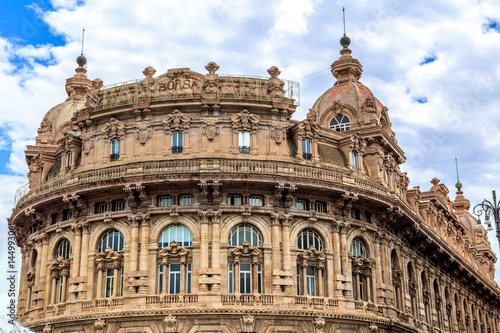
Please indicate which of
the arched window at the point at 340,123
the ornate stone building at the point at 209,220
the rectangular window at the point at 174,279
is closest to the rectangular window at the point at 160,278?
the ornate stone building at the point at 209,220

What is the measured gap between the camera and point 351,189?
168 ft

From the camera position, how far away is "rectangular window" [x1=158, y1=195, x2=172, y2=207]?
4917cm

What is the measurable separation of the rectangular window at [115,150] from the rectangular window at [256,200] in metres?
9.87

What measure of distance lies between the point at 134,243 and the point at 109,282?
3.25 m

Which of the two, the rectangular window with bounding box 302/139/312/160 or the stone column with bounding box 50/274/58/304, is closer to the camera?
the stone column with bounding box 50/274/58/304

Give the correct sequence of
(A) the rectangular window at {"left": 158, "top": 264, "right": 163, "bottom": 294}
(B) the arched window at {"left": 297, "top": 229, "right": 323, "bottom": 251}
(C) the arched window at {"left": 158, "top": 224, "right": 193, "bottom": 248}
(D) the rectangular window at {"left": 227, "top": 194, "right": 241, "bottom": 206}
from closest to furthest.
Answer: (A) the rectangular window at {"left": 158, "top": 264, "right": 163, "bottom": 294}, (C) the arched window at {"left": 158, "top": 224, "right": 193, "bottom": 248}, (D) the rectangular window at {"left": 227, "top": 194, "right": 241, "bottom": 206}, (B) the arched window at {"left": 297, "top": 229, "right": 323, "bottom": 251}

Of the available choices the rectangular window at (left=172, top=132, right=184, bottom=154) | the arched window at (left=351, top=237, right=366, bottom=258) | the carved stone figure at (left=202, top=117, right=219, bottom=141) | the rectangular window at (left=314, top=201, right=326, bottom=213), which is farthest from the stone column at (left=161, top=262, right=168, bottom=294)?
the arched window at (left=351, top=237, right=366, bottom=258)

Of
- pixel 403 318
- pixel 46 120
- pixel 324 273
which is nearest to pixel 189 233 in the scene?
pixel 324 273

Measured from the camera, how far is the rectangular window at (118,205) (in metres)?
50.1

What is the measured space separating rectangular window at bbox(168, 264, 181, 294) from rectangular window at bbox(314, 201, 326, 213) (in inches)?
402

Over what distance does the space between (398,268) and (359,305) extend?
8082 millimetres

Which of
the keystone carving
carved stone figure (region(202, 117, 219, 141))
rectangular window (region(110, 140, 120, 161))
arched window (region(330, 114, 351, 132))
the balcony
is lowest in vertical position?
the keystone carving

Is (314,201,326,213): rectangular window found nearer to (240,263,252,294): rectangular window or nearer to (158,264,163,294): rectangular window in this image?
(240,263,252,294): rectangular window

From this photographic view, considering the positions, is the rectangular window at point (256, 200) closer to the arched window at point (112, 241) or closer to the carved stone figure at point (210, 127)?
the carved stone figure at point (210, 127)
